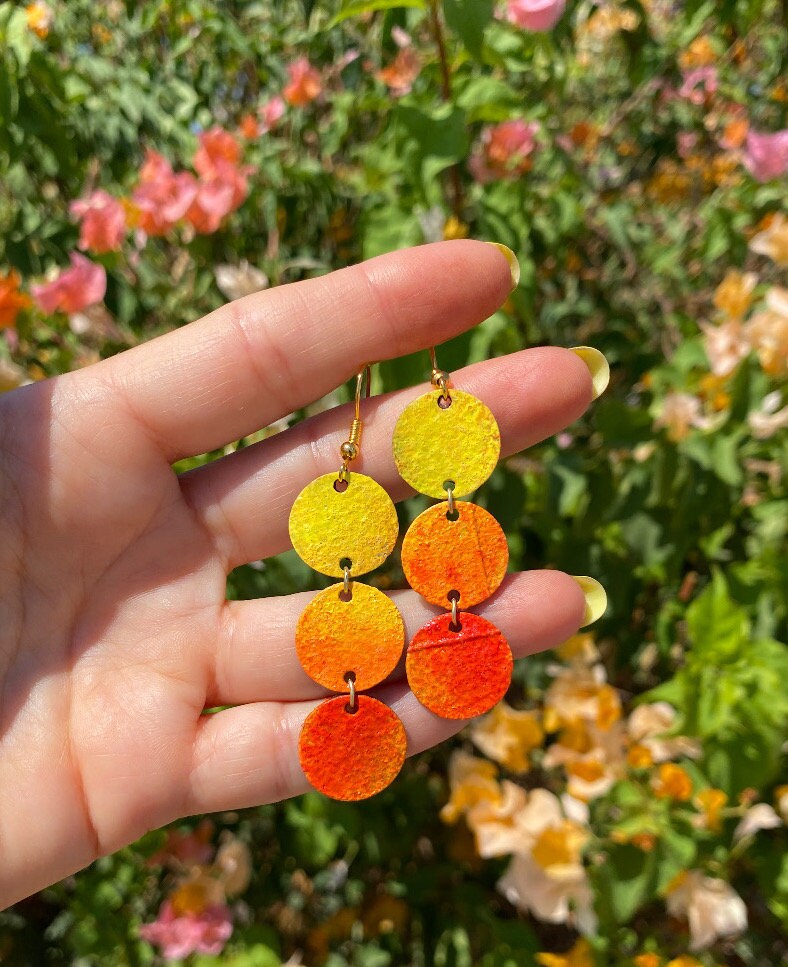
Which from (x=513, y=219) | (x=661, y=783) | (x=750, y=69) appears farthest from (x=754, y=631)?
(x=750, y=69)

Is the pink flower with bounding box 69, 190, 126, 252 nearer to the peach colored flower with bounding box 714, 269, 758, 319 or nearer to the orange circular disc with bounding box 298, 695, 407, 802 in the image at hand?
the orange circular disc with bounding box 298, 695, 407, 802

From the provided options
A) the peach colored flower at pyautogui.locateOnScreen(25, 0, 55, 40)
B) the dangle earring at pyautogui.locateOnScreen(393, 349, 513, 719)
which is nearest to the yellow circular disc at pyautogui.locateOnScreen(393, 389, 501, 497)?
the dangle earring at pyautogui.locateOnScreen(393, 349, 513, 719)

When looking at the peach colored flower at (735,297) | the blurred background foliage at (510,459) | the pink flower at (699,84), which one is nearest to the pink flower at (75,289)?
the blurred background foliage at (510,459)

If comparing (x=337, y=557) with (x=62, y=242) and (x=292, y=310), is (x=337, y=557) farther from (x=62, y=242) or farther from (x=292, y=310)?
(x=62, y=242)

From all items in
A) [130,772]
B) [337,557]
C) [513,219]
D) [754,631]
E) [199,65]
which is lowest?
[754,631]

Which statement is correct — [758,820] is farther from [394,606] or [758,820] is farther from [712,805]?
[394,606]

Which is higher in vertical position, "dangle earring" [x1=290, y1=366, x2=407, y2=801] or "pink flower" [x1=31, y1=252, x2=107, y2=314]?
"pink flower" [x1=31, y1=252, x2=107, y2=314]

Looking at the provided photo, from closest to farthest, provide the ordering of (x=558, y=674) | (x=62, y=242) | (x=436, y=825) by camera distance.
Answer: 1. (x=558, y=674)
2. (x=62, y=242)
3. (x=436, y=825)

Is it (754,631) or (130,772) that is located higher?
(130,772)
